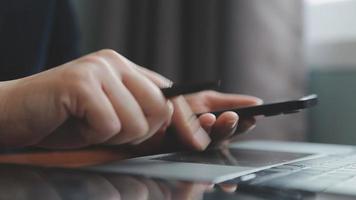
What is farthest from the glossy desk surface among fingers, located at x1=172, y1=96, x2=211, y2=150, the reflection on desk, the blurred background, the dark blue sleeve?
the blurred background

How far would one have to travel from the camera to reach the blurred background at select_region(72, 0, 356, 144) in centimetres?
120

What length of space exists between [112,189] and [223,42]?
3.38ft

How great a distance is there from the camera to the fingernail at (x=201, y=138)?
54 cm

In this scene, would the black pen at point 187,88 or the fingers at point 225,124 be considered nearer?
the black pen at point 187,88

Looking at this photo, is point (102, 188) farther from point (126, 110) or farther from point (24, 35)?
point (24, 35)

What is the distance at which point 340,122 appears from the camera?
1.23 m

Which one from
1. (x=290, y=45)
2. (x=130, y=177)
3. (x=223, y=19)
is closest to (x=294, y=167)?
(x=130, y=177)

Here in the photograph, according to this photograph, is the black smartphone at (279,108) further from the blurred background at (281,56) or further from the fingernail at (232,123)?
the blurred background at (281,56)

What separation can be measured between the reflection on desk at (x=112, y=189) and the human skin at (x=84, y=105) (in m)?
0.07

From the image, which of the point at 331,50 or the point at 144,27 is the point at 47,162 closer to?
the point at 331,50

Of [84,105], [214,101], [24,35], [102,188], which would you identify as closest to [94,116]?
[84,105]

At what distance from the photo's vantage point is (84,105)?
41 centimetres

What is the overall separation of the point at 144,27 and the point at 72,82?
1.09 metres

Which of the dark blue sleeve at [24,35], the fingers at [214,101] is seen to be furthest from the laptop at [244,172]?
the dark blue sleeve at [24,35]
